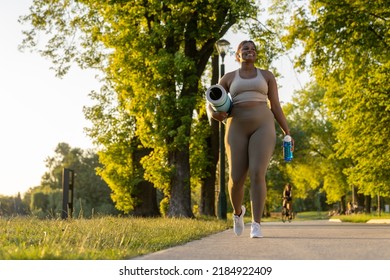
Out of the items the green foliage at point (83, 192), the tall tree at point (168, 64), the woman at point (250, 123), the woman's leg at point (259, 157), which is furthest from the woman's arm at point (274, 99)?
the green foliage at point (83, 192)

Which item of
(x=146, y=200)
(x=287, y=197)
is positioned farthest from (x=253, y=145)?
(x=287, y=197)

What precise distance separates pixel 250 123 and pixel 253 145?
0.29m

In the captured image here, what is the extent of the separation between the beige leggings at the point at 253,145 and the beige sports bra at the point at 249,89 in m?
0.10

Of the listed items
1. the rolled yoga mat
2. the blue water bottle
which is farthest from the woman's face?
the blue water bottle

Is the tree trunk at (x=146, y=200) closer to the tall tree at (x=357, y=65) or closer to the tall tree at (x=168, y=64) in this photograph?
the tall tree at (x=168, y=64)

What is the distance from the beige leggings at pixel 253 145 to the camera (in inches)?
308

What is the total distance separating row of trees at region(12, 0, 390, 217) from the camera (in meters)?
18.4

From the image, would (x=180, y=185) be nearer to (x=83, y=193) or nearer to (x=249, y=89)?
(x=249, y=89)

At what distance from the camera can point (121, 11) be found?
18.9m

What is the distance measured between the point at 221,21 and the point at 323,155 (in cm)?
3504

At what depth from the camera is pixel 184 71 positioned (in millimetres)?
18250
